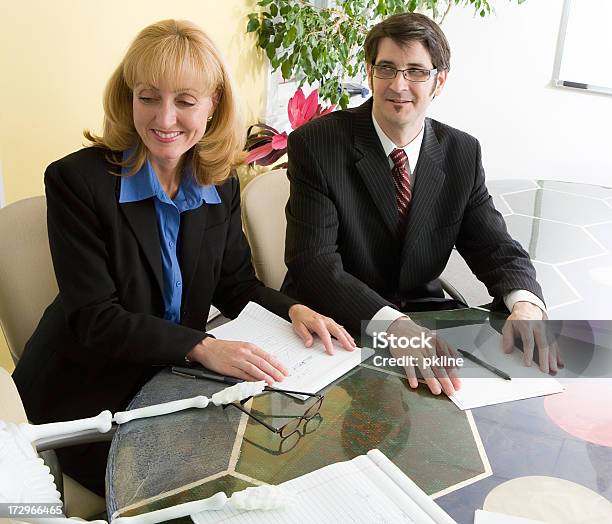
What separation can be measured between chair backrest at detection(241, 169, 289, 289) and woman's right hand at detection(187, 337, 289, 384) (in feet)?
2.59

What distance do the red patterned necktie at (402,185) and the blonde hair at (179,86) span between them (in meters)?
0.45

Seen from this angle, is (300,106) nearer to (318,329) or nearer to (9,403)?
(318,329)

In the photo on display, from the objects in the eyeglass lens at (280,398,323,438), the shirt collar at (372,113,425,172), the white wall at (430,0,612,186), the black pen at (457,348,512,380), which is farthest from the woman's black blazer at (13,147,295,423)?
the white wall at (430,0,612,186)

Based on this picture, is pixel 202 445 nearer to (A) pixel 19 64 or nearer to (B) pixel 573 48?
(A) pixel 19 64

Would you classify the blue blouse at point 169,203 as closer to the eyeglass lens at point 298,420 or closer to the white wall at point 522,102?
the eyeglass lens at point 298,420

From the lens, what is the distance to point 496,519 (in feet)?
3.23

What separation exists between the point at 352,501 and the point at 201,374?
1.48 ft

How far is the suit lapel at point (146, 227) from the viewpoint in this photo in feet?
5.01

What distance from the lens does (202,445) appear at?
3.70 ft

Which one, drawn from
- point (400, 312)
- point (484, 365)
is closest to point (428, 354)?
point (484, 365)

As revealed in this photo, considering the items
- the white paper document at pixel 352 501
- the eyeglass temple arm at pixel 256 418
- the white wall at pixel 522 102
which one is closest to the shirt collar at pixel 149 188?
the eyeglass temple arm at pixel 256 418

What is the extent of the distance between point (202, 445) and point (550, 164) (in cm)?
474

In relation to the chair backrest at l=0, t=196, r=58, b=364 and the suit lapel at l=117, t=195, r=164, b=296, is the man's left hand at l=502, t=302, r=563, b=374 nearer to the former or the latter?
the suit lapel at l=117, t=195, r=164, b=296

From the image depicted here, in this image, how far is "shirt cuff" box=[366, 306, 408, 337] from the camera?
156cm
